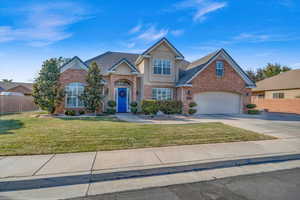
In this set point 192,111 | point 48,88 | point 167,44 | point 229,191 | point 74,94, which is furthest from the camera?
point 167,44

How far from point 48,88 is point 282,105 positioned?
83.2 ft

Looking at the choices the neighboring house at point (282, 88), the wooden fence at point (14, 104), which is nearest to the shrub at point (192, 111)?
the neighboring house at point (282, 88)

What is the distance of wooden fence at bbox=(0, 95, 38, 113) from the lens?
16016 millimetres

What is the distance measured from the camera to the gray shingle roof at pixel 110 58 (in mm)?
17091

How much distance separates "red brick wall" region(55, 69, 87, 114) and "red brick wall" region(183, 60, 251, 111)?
31.9 feet

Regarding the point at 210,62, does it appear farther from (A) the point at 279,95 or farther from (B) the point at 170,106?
(A) the point at 279,95

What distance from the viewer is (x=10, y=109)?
17.2 metres

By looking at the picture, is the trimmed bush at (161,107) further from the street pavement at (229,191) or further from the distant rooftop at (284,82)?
the distant rooftop at (284,82)

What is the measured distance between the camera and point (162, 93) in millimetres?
16422

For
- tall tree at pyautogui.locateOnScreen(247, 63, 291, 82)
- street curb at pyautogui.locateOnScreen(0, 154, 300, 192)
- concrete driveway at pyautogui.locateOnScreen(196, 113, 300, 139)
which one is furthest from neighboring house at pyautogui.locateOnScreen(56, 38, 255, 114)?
tall tree at pyautogui.locateOnScreen(247, 63, 291, 82)

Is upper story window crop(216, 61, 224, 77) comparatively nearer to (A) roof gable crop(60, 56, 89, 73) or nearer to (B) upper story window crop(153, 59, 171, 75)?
(B) upper story window crop(153, 59, 171, 75)

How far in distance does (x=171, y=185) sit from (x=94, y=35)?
1338 centimetres

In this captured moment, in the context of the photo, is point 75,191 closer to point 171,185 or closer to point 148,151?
point 171,185

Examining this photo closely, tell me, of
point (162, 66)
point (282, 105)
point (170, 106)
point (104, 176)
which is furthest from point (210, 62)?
point (104, 176)
